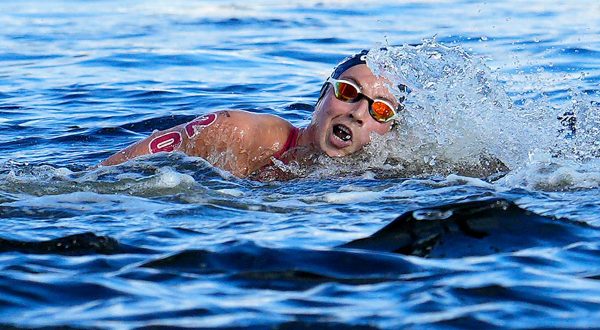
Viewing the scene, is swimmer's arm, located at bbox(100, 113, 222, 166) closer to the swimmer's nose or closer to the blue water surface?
the blue water surface

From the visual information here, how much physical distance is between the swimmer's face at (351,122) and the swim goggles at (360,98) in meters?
0.02

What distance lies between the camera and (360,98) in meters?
7.24

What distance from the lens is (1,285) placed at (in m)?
4.55

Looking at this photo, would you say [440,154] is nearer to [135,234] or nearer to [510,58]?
[135,234]

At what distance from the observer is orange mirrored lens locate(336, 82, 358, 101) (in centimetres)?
725

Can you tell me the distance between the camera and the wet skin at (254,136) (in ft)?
23.7

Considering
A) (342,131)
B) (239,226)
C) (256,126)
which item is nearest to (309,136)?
(342,131)

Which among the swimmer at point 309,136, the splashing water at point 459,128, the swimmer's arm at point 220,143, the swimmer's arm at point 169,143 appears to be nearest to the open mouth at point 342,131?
the swimmer at point 309,136

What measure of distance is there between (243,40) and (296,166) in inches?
281

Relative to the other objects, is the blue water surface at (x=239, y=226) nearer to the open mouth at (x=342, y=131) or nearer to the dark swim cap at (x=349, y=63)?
the open mouth at (x=342, y=131)

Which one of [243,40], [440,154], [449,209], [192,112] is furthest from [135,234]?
[243,40]

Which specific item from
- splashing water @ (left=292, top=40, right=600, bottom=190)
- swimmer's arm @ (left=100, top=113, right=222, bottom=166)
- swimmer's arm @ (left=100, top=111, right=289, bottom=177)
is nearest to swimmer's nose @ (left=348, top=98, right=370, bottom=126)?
splashing water @ (left=292, top=40, right=600, bottom=190)

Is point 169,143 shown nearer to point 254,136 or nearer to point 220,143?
point 220,143

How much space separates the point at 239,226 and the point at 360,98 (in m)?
Answer: 2.04
